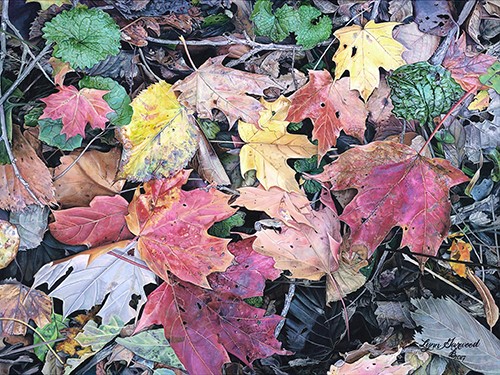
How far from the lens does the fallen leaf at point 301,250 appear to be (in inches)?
48.6

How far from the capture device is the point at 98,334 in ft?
4.09

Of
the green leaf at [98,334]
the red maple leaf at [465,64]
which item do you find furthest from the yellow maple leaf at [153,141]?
the red maple leaf at [465,64]

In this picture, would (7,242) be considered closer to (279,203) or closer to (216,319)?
(216,319)

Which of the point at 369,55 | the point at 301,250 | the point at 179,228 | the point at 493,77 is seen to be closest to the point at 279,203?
the point at 301,250

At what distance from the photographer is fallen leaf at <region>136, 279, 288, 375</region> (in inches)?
45.9

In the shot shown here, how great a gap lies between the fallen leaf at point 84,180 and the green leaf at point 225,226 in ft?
0.86

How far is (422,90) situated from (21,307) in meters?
1.15

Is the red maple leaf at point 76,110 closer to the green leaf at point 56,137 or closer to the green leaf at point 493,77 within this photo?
the green leaf at point 56,137

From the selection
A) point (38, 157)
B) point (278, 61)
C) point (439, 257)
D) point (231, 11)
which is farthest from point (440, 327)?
point (38, 157)

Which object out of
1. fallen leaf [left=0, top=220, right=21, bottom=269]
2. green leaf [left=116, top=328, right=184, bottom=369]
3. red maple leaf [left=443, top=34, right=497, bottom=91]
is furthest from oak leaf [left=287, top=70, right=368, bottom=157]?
fallen leaf [left=0, top=220, right=21, bottom=269]

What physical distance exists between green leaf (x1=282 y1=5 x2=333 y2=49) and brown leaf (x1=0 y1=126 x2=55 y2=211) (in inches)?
29.0

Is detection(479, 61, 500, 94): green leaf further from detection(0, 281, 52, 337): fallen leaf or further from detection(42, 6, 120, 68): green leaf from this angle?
detection(0, 281, 52, 337): fallen leaf

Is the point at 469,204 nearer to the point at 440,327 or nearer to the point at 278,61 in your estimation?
the point at 440,327

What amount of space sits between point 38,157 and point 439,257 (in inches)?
42.8
